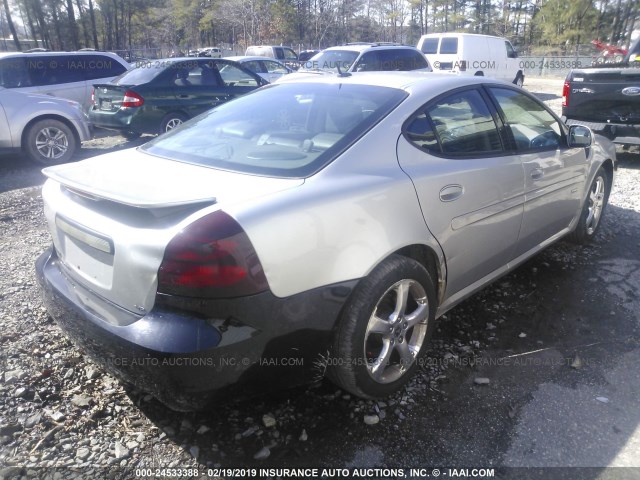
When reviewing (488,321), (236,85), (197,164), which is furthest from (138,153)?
(236,85)

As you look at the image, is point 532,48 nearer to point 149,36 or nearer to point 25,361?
point 149,36

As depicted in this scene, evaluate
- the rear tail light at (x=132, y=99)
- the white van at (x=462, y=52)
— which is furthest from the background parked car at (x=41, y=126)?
the white van at (x=462, y=52)

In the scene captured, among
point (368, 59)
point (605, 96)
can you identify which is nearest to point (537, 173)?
point (605, 96)

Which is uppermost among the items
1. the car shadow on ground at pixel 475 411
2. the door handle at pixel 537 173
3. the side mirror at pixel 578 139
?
the side mirror at pixel 578 139

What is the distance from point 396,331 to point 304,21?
50.1m

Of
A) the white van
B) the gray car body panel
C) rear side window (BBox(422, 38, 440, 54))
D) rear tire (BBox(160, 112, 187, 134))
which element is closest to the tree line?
the white van

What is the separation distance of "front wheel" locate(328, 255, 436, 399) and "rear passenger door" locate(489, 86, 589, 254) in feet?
3.92

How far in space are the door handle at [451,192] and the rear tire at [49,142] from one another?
23.3 ft

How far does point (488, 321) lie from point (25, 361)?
2.86 m

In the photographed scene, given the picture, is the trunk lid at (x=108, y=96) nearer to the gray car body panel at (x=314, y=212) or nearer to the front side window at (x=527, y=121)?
the gray car body panel at (x=314, y=212)

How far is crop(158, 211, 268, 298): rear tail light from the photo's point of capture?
6.07 ft

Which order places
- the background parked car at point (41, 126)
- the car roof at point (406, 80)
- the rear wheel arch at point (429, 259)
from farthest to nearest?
1. the background parked car at point (41, 126)
2. the car roof at point (406, 80)
3. the rear wheel arch at point (429, 259)

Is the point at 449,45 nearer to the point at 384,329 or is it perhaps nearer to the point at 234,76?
the point at 234,76

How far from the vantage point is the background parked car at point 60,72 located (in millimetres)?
8562
